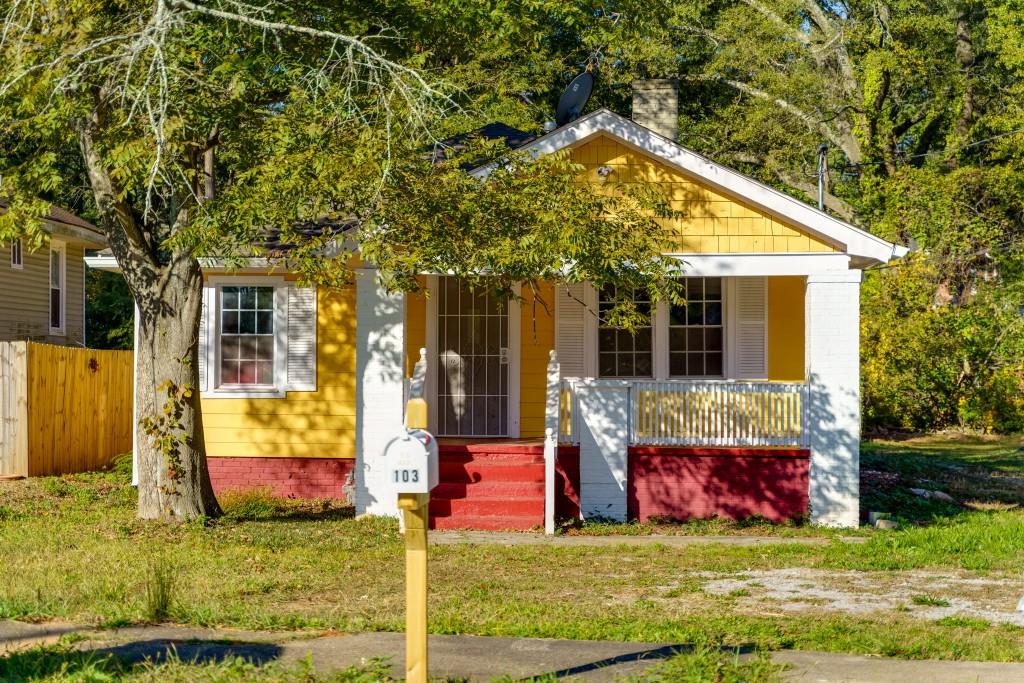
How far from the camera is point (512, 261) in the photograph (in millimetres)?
12109

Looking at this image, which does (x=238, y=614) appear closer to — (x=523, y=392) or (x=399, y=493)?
(x=399, y=493)

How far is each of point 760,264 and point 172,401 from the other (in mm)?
7003

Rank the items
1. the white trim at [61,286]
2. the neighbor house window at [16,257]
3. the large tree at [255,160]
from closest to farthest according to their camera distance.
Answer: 1. the large tree at [255,160]
2. the neighbor house window at [16,257]
3. the white trim at [61,286]

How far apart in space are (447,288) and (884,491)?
6.64m

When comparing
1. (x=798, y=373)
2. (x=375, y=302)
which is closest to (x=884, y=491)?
(x=798, y=373)

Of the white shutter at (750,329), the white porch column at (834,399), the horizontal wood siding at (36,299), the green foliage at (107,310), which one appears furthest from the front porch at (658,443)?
the green foliage at (107,310)

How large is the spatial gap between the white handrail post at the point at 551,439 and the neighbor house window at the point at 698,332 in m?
2.45

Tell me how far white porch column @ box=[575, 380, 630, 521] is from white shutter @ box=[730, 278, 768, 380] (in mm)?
2304

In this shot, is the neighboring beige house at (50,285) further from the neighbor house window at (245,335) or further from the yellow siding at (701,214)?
the yellow siding at (701,214)

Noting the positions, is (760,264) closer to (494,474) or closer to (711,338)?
(711,338)

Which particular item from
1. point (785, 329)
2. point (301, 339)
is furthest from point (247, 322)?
point (785, 329)

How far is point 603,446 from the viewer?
48.5 feet

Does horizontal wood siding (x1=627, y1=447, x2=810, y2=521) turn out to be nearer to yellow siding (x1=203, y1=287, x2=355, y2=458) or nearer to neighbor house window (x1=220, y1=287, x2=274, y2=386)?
yellow siding (x1=203, y1=287, x2=355, y2=458)

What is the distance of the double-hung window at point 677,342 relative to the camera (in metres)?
16.5
